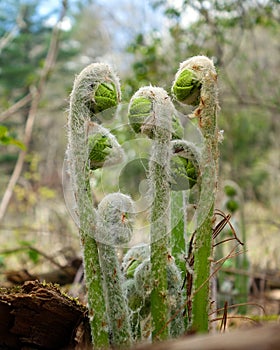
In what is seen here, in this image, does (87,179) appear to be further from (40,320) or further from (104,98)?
(40,320)

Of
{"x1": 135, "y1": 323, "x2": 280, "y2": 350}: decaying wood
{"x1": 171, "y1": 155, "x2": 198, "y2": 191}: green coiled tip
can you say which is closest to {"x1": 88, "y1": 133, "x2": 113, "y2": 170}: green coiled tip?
{"x1": 171, "y1": 155, "x2": 198, "y2": 191}: green coiled tip

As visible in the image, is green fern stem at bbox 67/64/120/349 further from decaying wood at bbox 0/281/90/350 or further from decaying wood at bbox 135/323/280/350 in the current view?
decaying wood at bbox 135/323/280/350

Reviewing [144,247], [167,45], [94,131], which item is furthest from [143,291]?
[167,45]

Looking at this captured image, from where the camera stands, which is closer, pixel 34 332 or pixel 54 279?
pixel 34 332

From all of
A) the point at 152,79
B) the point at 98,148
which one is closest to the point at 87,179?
the point at 98,148

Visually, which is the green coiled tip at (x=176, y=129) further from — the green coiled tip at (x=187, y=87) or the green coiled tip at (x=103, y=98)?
the green coiled tip at (x=103, y=98)

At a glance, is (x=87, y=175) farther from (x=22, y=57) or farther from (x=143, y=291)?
(x=22, y=57)

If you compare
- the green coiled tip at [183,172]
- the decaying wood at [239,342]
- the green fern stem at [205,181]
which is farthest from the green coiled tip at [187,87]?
the decaying wood at [239,342]
